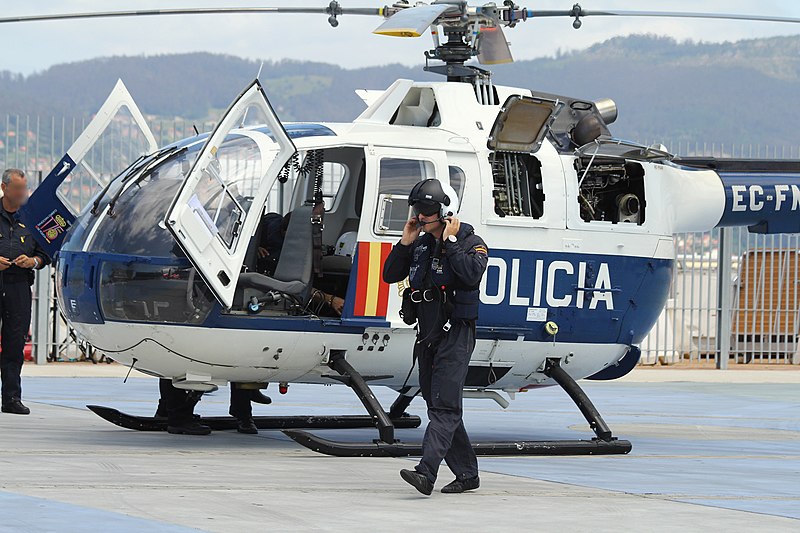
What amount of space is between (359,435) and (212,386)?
215cm

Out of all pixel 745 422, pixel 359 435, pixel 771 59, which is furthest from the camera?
pixel 771 59

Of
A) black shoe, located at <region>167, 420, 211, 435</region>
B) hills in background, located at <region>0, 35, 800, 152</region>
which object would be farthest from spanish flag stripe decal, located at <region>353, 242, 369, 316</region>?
hills in background, located at <region>0, 35, 800, 152</region>

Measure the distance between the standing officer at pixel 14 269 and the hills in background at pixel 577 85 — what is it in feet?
401

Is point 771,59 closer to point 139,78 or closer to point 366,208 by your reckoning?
point 139,78

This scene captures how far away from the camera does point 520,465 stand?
976cm

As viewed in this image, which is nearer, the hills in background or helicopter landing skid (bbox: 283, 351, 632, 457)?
helicopter landing skid (bbox: 283, 351, 632, 457)

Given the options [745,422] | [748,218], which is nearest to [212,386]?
[748,218]

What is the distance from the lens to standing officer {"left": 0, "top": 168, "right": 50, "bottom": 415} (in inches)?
460

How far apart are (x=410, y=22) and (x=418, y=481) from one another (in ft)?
11.3

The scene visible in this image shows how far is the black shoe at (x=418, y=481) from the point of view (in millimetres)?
7750

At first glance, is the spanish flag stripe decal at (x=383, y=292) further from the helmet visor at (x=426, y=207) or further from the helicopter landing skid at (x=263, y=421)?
the helicopter landing skid at (x=263, y=421)

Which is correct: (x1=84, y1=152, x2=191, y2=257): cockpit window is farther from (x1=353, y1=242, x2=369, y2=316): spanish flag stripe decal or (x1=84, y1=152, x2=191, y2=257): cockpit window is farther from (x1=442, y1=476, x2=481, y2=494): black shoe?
(x1=442, y1=476, x2=481, y2=494): black shoe

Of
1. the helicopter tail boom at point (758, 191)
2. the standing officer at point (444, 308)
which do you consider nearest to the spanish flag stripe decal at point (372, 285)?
the standing officer at point (444, 308)

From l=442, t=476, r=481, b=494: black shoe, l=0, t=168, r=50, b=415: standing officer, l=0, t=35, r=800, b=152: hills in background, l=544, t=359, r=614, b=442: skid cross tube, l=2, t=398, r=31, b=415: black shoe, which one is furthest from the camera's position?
l=0, t=35, r=800, b=152: hills in background
